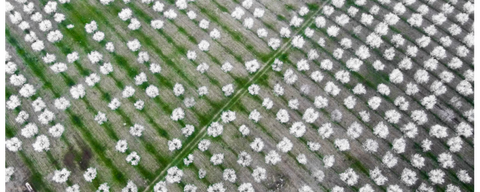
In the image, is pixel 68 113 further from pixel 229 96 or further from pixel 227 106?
pixel 229 96

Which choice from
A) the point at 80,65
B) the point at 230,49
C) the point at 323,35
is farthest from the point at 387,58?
the point at 80,65

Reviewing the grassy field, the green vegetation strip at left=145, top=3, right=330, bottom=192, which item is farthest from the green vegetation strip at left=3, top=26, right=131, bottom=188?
the green vegetation strip at left=145, top=3, right=330, bottom=192

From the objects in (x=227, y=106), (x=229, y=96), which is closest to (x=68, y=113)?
(x=227, y=106)

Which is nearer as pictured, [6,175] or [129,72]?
[6,175]

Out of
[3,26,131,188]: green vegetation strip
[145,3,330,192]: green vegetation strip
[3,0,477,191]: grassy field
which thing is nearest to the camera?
[3,0,477,191]: grassy field

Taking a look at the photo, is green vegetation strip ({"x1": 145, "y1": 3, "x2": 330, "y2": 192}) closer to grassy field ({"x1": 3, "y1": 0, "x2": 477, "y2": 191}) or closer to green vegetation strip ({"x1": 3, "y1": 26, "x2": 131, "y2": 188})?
Result: grassy field ({"x1": 3, "y1": 0, "x2": 477, "y2": 191})

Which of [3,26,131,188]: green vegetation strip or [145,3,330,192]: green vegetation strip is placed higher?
[3,26,131,188]: green vegetation strip

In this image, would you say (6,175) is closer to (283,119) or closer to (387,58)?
(283,119)

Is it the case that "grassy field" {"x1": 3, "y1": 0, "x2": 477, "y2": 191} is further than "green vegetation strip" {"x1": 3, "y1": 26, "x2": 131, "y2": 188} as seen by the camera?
No
